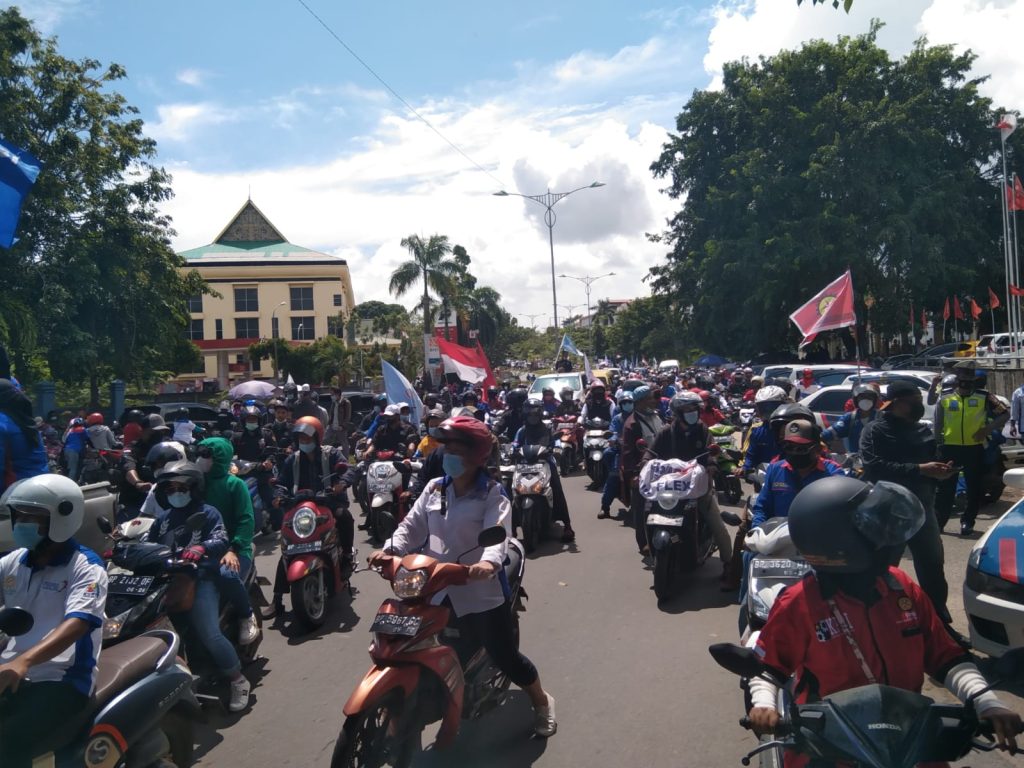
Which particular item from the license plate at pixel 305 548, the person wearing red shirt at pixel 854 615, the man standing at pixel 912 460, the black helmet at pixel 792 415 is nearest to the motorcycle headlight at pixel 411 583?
the person wearing red shirt at pixel 854 615

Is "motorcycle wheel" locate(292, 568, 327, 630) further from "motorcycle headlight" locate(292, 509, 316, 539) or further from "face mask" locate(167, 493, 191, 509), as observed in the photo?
"face mask" locate(167, 493, 191, 509)

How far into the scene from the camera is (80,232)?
86.4ft

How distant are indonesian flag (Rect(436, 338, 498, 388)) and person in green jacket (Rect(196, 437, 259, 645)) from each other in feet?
41.2

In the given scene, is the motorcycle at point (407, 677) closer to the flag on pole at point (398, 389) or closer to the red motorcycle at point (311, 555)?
the red motorcycle at point (311, 555)

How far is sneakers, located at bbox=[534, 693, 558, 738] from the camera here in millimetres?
4641

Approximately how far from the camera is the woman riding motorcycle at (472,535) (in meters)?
4.34

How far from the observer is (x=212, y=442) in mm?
6141

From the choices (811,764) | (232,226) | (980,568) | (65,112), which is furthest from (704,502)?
(232,226)

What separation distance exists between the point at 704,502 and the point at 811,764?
5085 millimetres

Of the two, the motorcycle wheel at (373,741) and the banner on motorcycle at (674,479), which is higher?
the banner on motorcycle at (674,479)

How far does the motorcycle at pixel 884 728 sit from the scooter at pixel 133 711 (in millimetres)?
2645

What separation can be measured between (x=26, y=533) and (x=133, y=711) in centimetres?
88

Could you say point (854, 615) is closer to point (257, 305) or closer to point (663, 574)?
point (663, 574)

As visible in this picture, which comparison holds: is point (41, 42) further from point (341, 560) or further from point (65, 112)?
point (341, 560)
